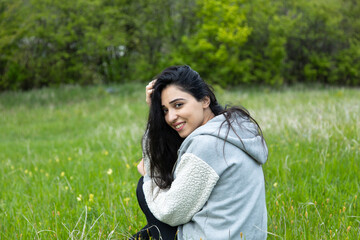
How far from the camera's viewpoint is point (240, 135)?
204 cm

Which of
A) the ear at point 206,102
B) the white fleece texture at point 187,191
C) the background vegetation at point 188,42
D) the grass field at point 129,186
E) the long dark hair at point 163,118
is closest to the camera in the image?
the white fleece texture at point 187,191

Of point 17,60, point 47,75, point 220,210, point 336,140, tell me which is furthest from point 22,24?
point 220,210

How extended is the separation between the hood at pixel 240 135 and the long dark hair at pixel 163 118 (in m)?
0.06

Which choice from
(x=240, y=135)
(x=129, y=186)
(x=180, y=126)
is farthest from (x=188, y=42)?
(x=240, y=135)

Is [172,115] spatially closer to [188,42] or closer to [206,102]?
[206,102]

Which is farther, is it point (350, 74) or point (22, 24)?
point (350, 74)

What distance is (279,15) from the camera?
63.1 ft

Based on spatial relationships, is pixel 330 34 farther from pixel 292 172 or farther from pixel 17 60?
pixel 292 172

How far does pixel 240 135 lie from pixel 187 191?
0.43 metres

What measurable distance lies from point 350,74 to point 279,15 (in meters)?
4.92

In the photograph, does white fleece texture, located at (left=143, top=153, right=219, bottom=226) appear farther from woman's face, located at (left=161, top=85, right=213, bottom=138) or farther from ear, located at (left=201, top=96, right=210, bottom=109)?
ear, located at (left=201, top=96, right=210, bottom=109)

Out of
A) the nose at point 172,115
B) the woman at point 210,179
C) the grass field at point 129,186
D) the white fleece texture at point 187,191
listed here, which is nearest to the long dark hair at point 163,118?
the woman at point 210,179

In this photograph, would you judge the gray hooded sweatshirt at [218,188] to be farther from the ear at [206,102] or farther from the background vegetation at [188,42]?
the background vegetation at [188,42]

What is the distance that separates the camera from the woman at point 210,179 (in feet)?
6.36
